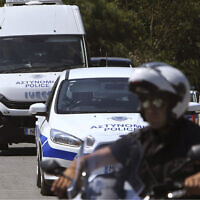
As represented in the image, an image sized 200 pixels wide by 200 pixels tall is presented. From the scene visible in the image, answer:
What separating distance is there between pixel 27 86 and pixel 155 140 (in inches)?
494

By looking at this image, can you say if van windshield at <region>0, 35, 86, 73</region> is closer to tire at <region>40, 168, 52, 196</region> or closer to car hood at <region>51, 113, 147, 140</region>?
car hood at <region>51, 113, 147, 140</region>

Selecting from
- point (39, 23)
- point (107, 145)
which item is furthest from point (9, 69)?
point (107, 145)

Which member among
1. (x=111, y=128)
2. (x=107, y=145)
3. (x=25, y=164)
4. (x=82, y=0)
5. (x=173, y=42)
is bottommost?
(x=173, y=42)

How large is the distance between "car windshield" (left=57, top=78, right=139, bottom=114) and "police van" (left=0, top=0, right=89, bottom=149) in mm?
4298

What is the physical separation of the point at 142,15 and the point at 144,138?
45507 millimetres

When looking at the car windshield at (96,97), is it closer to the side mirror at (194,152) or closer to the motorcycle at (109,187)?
the motorcycle at (109,187)

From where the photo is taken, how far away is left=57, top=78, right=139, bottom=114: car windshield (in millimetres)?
11914

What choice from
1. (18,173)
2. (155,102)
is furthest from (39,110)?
(155,102)

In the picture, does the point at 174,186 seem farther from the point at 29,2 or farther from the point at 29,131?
the point at 29,2

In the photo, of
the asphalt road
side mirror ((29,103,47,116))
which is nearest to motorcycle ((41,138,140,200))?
the asphalt road

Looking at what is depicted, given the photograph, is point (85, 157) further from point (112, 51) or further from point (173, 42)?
point (173, 42)

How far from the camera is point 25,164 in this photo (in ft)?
50.7

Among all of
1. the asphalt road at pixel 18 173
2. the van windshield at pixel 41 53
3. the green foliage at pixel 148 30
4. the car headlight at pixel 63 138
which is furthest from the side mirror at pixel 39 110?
the green foliage at pixel 148 30

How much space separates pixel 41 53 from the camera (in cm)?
1786
